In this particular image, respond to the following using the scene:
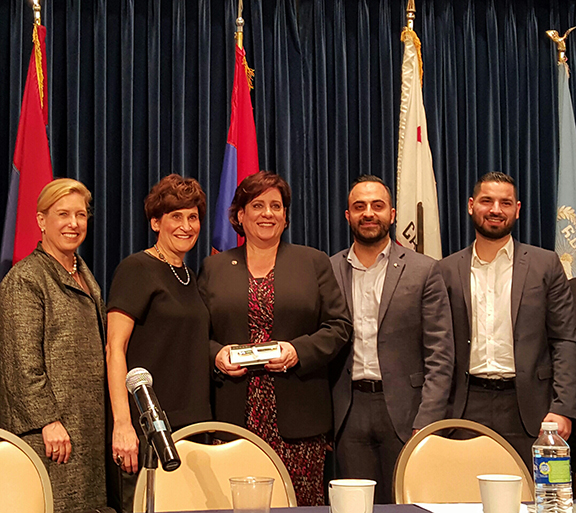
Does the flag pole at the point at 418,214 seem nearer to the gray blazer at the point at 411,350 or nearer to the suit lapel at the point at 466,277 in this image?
the suit lapel at the point at 466,277

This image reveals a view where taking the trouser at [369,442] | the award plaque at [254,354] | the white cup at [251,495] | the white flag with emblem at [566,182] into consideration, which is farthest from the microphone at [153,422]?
the white flag with emblem at [566,182]

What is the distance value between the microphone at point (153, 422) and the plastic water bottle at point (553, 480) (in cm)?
86

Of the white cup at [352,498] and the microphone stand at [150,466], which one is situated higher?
the microphone stand at [150,466]

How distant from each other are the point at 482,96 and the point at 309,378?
2.59 m

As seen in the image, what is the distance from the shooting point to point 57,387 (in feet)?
9.62

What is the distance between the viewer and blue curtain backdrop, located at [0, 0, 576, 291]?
4.34 m

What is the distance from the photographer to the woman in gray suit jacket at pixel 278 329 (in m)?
3.05

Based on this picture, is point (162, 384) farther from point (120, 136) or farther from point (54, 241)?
point (120, 136)

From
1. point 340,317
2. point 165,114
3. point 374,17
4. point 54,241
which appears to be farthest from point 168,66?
point 340,317

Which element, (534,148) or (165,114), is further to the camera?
(534,148)

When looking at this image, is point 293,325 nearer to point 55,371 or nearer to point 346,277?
point 346,277

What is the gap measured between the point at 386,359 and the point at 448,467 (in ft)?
2.95

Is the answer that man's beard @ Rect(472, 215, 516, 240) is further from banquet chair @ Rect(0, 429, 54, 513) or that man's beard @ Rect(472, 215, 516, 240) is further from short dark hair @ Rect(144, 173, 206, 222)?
banquet chair @ Rect(0, 429, 54, 513)

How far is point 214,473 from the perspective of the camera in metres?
2.29
